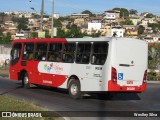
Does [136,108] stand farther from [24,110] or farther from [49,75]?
[49,75]

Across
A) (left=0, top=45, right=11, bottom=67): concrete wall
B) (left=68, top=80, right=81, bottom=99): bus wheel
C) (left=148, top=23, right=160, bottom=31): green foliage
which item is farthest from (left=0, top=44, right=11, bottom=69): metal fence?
(left=148, top=23, right=160, bottom=31): green foliage

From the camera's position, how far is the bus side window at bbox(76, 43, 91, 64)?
18.7 meters

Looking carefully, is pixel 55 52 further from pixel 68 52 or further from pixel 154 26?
pixel 154 26

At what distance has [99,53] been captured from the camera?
1812 cm

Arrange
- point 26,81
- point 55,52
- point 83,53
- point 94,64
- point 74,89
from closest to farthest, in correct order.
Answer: point 94,64
point 83,53
point 74,89
point 55,52
point 26,81

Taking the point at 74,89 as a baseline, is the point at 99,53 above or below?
above

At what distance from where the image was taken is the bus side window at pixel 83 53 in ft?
61.4

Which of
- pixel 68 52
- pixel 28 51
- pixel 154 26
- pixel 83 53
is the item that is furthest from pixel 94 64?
pixel 154 26

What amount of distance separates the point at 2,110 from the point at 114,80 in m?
5.89

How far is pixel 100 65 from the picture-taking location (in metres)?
17.9

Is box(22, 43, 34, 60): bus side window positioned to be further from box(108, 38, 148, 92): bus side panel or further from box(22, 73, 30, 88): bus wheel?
box(108, 38, 148, 92): bus side panel

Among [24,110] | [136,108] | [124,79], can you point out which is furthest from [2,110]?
[124,79]

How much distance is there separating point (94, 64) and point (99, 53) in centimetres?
50

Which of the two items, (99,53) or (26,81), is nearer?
(99,53)
